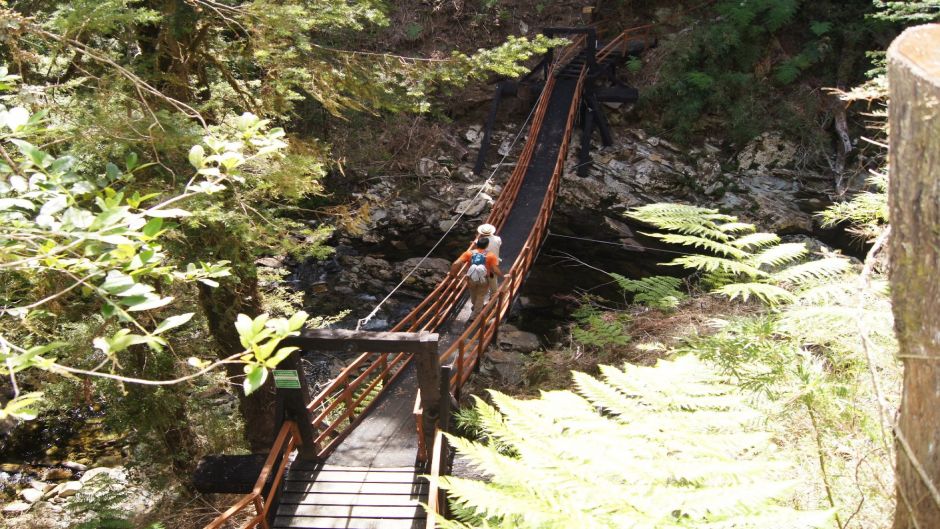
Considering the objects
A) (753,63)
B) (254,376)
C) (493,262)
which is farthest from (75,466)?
(753,63)

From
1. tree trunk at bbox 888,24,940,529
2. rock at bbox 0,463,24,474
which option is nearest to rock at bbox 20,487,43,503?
rock at bbox 0,463,24,474

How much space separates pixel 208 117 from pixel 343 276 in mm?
6834

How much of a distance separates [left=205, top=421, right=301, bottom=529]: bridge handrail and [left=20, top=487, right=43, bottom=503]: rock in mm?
5619

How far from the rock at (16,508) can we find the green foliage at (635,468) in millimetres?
8232

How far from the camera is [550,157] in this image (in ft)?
35.7

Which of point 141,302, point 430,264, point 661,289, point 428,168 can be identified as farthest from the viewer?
point 428,168

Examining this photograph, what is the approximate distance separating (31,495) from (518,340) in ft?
24.7

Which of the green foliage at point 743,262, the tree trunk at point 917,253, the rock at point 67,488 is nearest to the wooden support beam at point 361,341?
the green foliage at point 743,262

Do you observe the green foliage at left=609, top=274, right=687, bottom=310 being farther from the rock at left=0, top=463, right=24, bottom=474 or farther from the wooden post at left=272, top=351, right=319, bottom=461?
the rock at left=0, top=463, right=24, bottom=474

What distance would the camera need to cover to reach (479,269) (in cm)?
659

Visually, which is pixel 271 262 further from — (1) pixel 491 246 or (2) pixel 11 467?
(1) pixel 491 246

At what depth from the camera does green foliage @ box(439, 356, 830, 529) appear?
1.75 m

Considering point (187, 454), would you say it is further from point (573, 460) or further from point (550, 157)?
point (550, 157)

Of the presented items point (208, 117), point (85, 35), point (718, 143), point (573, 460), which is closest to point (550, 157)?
point (718, 143)
